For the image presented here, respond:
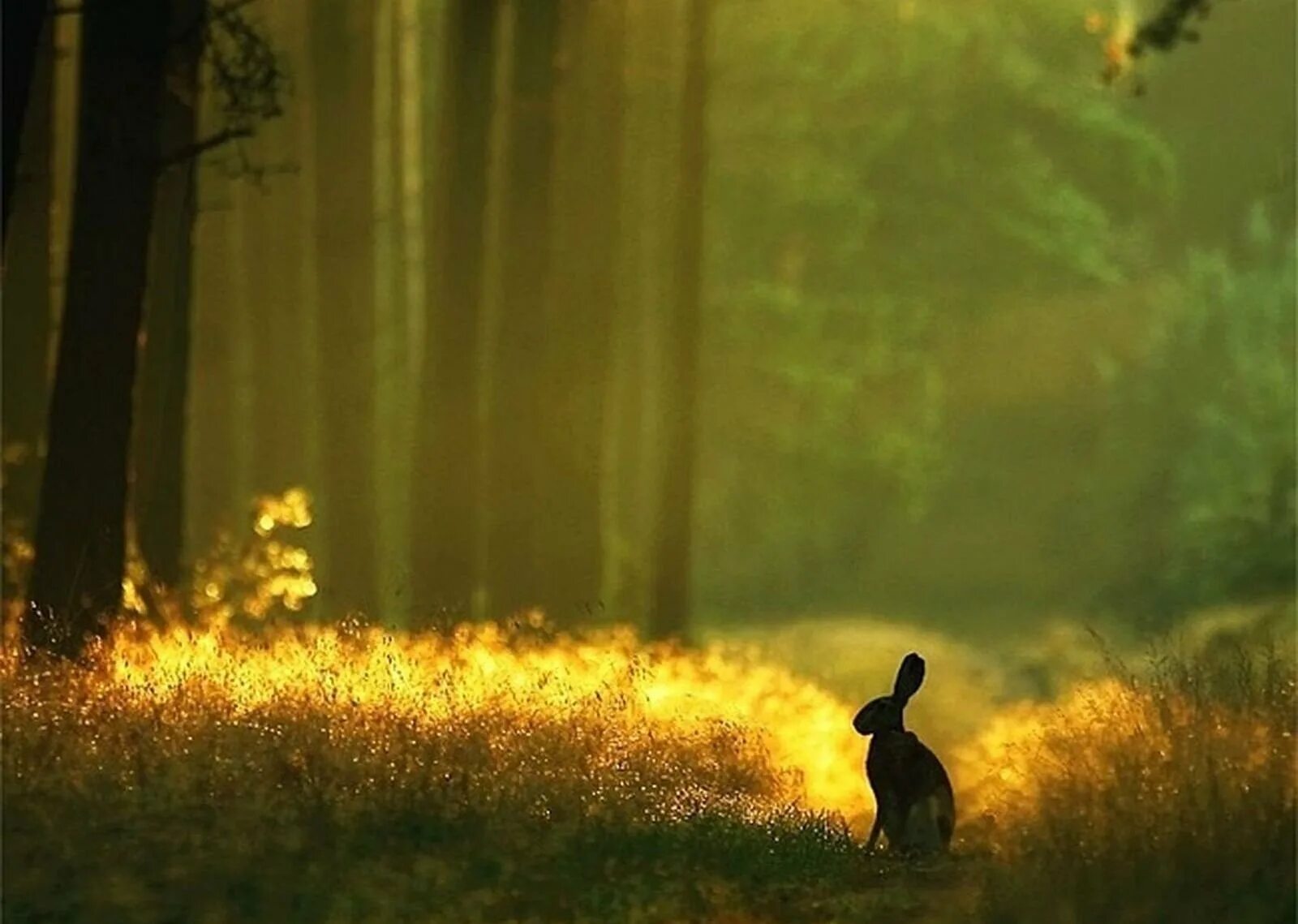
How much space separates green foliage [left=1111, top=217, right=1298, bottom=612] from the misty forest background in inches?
1.7

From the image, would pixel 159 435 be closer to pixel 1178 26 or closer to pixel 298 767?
pixel 298 767

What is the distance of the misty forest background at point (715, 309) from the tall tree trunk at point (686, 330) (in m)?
0.04

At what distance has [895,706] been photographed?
8.44 m

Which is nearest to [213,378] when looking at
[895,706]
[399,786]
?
[399,786]

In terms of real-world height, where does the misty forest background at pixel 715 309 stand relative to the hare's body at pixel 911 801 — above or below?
above

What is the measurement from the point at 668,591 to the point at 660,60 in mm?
4806

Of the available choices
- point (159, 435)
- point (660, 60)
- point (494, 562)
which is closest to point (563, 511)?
point (494, 562)

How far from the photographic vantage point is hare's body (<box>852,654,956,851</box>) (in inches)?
327

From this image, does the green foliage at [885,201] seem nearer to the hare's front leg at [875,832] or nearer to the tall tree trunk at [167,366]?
the tall tree trunk at [167,366]

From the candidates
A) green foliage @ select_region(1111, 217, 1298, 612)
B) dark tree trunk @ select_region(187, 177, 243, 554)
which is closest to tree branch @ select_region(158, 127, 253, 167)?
green foliage @ select_region(1111, 217, 1298, 612)

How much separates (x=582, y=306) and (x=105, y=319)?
6076 mm

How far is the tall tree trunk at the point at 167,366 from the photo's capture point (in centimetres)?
1218

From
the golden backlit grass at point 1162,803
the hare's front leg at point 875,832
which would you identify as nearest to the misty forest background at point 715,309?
the golden backlit grass at point 1162,803

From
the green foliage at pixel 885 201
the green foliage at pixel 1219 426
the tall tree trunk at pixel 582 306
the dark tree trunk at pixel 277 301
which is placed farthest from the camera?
the dark tree trunk at pixel 277 301
